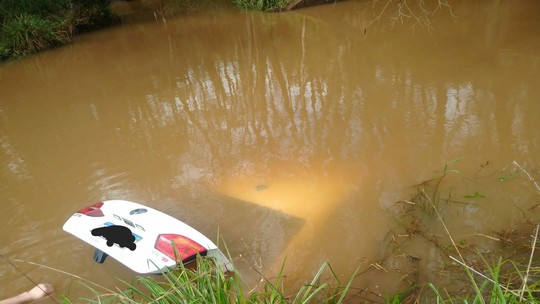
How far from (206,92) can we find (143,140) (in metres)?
1.54

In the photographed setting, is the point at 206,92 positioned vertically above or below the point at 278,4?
below

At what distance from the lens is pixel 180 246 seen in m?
2.88

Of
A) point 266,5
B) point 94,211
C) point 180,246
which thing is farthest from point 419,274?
point 266,5

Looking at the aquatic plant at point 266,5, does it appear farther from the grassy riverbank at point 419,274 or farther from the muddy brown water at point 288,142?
the grassy riverbank at point 419,274

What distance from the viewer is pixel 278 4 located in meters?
11.8

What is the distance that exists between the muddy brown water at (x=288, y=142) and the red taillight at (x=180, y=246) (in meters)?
0.36

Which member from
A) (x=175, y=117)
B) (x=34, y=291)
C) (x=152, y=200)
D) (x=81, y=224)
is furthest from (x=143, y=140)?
(x=34, y=291)

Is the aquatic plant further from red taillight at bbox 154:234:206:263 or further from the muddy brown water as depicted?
red taillight at bbox 154:234:206:263

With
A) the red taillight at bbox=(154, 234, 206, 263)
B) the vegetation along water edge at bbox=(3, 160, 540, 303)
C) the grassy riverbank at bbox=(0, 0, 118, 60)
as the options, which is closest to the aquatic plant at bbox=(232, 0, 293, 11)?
the grassy riverbank at bbox=(0, 0, 118, 60)

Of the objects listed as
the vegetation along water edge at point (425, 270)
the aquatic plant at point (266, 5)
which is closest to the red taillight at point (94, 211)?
the vegetation along water edge at point (425, 270)

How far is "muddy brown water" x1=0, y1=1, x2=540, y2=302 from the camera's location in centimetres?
314

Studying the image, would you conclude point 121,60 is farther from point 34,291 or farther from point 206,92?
point 34,291

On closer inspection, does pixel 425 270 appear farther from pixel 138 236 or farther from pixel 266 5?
pixel 266 5

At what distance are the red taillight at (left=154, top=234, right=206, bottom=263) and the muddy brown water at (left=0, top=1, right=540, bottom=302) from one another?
36 cm
